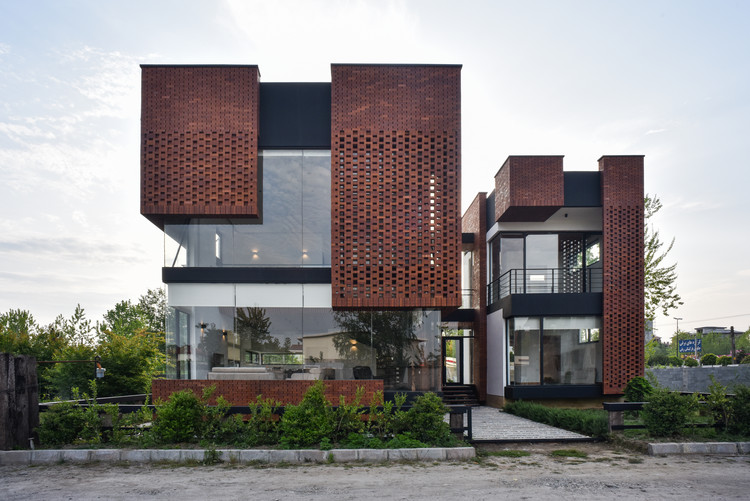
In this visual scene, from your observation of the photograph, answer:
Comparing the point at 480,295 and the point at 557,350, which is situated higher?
the point at 480,295

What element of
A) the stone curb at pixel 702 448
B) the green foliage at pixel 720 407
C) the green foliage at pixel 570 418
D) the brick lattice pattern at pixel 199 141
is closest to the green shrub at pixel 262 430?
the brick lattice pattern at pixel 199 141

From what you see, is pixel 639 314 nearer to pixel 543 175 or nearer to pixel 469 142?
pixel 543 175

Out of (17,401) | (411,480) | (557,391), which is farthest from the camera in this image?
(557,391)

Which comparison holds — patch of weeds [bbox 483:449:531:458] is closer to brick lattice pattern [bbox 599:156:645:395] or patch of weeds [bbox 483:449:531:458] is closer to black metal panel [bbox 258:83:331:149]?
brick lattice pattern [bbox 599:156:645:395]

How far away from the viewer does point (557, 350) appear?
18016 mm

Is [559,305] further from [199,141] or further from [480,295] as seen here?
[199,141]

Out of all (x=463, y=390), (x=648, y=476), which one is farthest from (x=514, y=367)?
(x=648, y=476)

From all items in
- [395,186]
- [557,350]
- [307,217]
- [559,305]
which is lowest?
[557,350]

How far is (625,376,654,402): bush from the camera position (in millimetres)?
15906

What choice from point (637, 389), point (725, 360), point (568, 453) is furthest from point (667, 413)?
point (725, 360)

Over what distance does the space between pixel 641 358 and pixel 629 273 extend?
8.98 ft

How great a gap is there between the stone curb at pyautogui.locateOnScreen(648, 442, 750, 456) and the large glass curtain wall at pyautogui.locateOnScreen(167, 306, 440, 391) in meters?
5.56

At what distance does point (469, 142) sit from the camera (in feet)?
Result: 48.9

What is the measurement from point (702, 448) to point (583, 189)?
970cm
